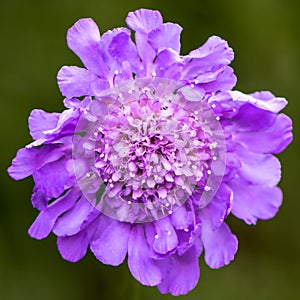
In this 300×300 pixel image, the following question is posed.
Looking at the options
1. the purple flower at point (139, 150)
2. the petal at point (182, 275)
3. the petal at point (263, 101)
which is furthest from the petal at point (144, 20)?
the petal at point (182, 275)

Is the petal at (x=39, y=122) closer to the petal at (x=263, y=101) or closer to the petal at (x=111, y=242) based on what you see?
the petal at (x=111, y=242)

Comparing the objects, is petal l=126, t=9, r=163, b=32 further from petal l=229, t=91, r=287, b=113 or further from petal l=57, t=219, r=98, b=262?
petal l=57, t=219, r=98, b=262

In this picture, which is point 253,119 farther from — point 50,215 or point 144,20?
point 50,215

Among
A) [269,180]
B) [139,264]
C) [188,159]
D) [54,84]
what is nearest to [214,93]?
[188,159]

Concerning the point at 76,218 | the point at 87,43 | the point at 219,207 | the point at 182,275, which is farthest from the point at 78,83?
the point at 182,275

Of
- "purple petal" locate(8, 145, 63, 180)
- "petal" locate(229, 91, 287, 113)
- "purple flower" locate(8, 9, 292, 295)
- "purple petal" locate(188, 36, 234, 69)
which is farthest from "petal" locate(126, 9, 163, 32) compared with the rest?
"purple petal" locate(8, 145, 63, 180)
